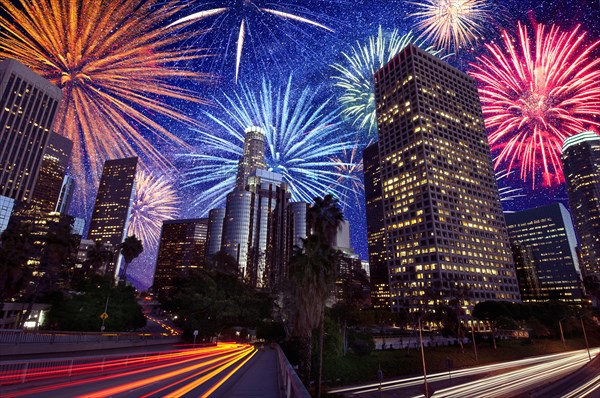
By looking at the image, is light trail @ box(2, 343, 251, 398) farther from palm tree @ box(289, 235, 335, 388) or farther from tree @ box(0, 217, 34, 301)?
tree @ box(0, 217, 34, 301)

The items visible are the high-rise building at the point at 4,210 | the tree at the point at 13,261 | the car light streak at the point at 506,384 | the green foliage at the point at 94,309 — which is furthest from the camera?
the high-rise building at the point at 4,210

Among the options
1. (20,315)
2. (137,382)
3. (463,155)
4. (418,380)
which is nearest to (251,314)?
(418,380)

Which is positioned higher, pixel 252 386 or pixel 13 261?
pixel 13 261

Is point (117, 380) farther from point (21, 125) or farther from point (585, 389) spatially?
point (21, 125)

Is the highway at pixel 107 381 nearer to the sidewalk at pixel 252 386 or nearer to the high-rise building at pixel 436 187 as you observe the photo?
the sidewalk at pixel 252 386

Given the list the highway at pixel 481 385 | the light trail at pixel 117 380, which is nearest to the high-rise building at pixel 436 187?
the highway at pixel 481 385

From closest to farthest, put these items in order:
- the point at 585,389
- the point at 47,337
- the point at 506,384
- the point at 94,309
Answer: the point at 47,337
the point at 585,389
the point at 506,384
the point at 94,309

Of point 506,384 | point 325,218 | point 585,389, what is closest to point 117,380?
point 325,218
